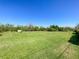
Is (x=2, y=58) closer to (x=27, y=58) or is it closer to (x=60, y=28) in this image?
(x=27, y=58)

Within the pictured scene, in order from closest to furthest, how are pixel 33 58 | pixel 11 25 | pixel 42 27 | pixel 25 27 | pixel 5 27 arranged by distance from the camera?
pixel 33 58 < pixel 5 27 < pixel 11 25 < pixel 25 27 < pixel 42 27

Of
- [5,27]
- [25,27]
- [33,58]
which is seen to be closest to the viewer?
[33,58]

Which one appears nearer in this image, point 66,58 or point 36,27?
point 66,58

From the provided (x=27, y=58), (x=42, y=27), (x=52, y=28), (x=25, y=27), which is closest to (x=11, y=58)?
(x=27, y=58)

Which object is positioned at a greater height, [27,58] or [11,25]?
[11,25]

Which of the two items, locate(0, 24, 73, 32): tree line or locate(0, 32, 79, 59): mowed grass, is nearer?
locate(0, 32, 79, 59): mowed grass

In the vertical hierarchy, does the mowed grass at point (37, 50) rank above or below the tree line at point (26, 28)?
below

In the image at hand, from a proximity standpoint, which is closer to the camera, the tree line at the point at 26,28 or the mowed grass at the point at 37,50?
the mowed grass at the point at 37,50

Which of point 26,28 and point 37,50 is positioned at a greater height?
point 26,28

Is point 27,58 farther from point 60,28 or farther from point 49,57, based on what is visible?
Answer: point 60,28

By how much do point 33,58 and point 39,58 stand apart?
337 mm

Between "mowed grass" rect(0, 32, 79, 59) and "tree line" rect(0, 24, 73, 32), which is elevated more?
"tree line" rect(0, 24, 73, 32)

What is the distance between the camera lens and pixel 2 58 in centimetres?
566

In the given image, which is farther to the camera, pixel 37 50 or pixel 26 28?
pixel 26 28
